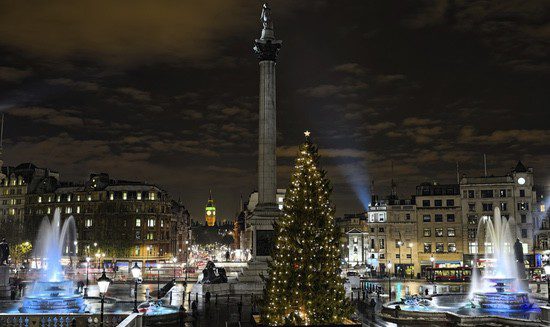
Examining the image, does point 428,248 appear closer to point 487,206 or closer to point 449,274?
point 487,206

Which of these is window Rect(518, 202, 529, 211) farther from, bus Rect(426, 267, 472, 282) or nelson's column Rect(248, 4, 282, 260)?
nelson's column Rect(248, 4, 282, 260)

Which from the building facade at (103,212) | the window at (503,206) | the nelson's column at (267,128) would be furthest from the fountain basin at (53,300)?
the window at (503,206)

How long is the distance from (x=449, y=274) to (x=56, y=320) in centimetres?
6766

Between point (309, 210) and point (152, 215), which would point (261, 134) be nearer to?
point (309, 210)

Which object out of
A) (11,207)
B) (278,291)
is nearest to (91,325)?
(278,291)

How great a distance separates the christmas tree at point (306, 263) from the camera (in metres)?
26.8

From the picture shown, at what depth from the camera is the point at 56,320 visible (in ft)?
96.2

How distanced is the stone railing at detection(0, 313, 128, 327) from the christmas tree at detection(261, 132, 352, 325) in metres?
8.23

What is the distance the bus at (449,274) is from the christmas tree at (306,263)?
56.7 m

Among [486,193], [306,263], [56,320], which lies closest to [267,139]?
[56,320]

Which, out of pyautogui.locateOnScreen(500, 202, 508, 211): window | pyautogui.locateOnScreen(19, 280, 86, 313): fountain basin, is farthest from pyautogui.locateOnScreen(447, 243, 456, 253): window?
pyautogui.locateOnScreen(19, 280, 86, 313): fountain basin

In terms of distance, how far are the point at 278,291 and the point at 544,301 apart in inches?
1338

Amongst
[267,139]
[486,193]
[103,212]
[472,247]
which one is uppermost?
[267,139]

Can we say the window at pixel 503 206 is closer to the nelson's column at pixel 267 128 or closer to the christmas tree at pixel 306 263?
the nelson's column at pixel 267 128
